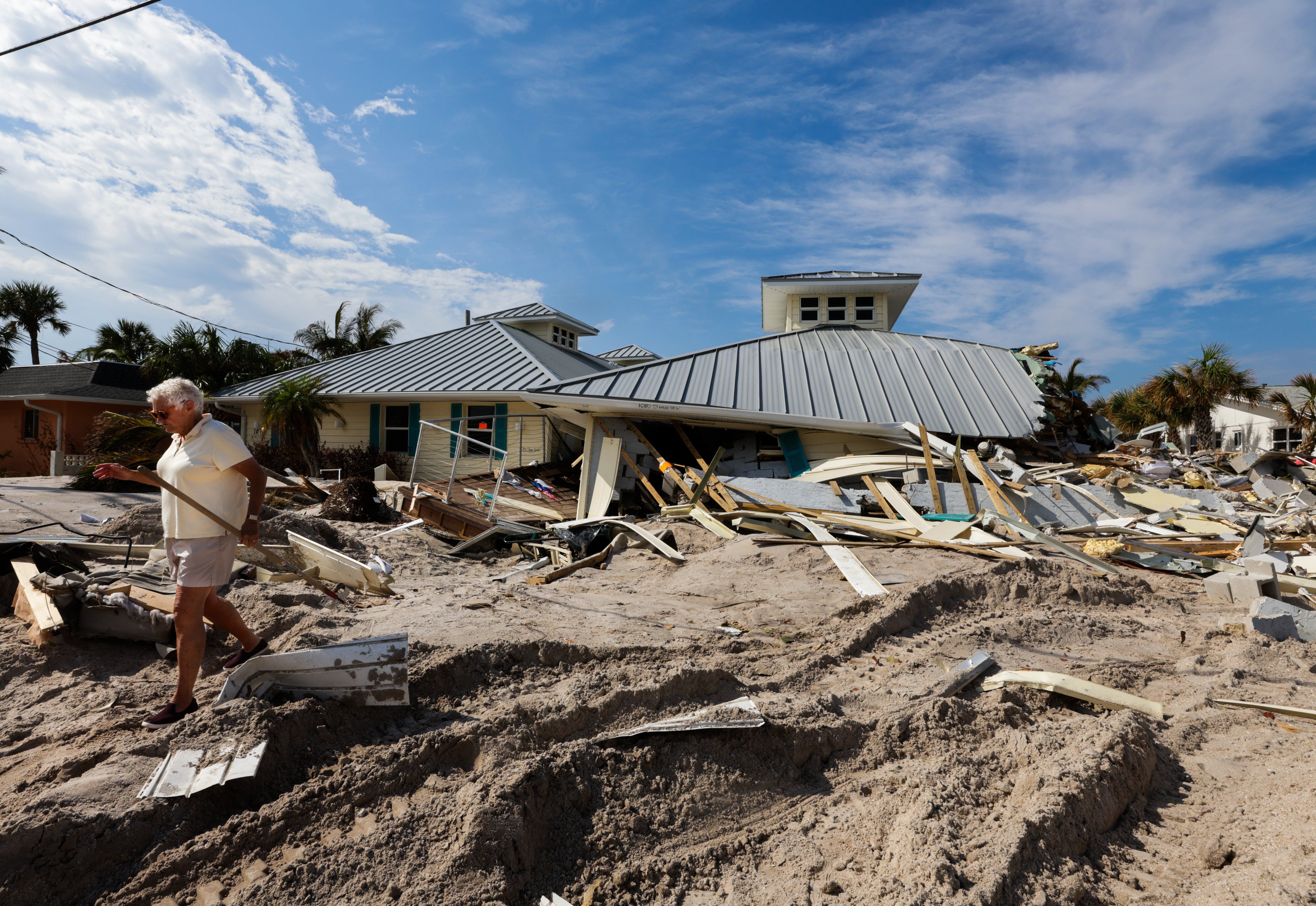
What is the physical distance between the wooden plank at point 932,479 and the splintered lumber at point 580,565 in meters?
4.15

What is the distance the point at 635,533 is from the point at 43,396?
2098 cm

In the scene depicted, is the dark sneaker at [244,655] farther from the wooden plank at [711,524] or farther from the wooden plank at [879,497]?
the wooden plank at [879,497]

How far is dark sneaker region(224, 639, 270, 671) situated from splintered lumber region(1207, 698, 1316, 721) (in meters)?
4.93

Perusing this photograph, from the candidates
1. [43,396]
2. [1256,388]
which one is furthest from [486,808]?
[1256,388]

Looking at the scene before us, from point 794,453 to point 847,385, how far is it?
244 cm

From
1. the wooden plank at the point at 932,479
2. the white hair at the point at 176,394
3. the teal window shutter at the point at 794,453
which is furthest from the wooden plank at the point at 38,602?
the teal window shutter at the point at 794,453

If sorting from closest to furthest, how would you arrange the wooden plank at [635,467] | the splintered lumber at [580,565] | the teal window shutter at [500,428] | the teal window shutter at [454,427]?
the splintered lumber at [580,565], the wooden plank at [635,467], the teal window shutter at [500,428], the teal window shutter at [454,427]

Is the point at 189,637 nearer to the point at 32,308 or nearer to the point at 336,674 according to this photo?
the point at 336,674

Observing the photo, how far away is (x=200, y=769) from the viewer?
102 inches

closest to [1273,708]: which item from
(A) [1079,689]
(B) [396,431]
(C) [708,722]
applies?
(A) [1079,689]

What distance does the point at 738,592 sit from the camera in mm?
6141

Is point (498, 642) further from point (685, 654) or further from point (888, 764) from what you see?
point (888, 764)

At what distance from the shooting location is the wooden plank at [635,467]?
34.6 ft

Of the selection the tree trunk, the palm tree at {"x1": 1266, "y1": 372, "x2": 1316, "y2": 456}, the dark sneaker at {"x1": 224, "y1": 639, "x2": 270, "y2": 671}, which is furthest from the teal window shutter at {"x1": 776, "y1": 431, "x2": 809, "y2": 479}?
the tree trunk
